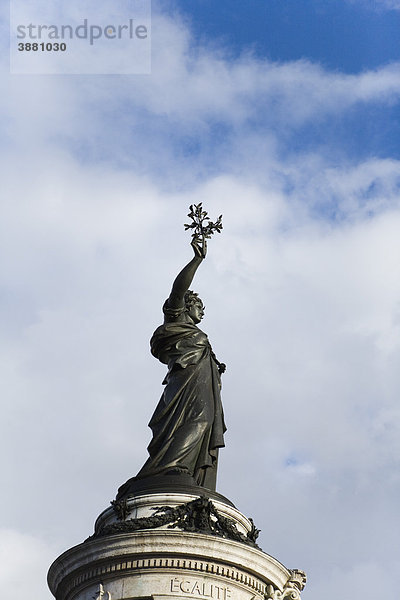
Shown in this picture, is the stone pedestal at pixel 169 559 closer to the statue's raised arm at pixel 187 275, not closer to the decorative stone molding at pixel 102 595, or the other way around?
the decorative stone molding at pixel 102 595

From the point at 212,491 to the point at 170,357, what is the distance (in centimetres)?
395

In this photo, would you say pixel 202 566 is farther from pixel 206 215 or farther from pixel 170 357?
pixel 206 215

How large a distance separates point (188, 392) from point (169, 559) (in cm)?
517

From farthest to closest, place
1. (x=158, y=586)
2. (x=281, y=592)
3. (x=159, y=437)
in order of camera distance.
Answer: (x=159, y=437) < (x=281, y=592) < (x=158, y=586)

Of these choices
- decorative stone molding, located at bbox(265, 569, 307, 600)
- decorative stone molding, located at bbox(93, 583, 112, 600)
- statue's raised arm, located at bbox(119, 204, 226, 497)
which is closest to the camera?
decorative stone molding, located at bbox(93, 583, 112, 600)

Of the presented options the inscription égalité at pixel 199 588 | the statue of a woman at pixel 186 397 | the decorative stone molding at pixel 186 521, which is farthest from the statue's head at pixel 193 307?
the inscription égalité at pixel 199 588

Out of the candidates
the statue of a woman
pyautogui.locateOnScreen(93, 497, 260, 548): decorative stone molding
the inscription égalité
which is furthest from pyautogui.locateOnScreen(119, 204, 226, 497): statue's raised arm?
the inscription égalité

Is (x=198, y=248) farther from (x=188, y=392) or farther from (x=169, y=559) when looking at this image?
(x=169, y=559)

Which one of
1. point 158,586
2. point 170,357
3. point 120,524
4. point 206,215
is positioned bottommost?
point 158,586

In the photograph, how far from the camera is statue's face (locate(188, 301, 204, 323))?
2550 cm

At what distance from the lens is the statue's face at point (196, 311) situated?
2550 centimetres

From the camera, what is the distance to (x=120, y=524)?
20391 millimetres

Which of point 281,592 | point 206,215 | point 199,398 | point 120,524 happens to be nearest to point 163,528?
point 120,524

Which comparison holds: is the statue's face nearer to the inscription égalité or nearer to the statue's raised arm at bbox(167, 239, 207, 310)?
the statue's raised arm at bbox(167, 239, 207, 310)
